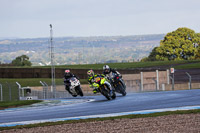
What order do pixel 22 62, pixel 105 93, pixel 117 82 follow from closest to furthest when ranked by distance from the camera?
pixel 105 93 → pixel 117 82 → pixel 22 62

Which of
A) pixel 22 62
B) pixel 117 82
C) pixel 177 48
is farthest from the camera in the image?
pixel 22 62

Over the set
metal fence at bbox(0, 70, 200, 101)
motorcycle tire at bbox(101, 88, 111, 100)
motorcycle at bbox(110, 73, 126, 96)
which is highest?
motorcycle at bbox(110, 73, 126, 96)

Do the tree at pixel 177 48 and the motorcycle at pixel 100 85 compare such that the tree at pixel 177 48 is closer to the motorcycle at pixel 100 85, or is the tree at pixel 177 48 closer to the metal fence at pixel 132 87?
the metal fence at pixel 132 87

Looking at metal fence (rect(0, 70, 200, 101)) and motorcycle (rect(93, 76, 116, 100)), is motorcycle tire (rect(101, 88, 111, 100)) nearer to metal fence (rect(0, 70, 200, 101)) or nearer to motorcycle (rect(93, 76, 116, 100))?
motorcycle (rect(93, 76, 116, 100))

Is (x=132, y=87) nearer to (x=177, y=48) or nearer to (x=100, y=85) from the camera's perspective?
(x=100, y=85)

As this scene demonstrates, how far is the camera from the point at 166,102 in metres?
18.8

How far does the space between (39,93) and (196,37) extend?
5961cm

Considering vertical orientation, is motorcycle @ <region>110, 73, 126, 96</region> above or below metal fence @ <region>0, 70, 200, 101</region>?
above

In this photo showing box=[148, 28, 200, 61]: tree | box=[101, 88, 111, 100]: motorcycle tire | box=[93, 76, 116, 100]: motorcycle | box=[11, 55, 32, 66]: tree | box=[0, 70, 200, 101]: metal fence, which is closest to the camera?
box=[93, 76, 116, 100]: motorcycle

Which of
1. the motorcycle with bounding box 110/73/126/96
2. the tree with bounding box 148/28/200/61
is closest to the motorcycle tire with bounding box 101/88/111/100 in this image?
the motorcycle with bounding box 110/73/126/96

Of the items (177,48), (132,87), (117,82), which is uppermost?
(177,48)

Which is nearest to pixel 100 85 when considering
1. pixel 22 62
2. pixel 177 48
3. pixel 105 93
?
pixel 105 93

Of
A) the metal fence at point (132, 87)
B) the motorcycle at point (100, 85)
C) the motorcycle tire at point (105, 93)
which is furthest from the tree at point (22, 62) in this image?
the motorcycle at point (100, 85)

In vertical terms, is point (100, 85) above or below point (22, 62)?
below
